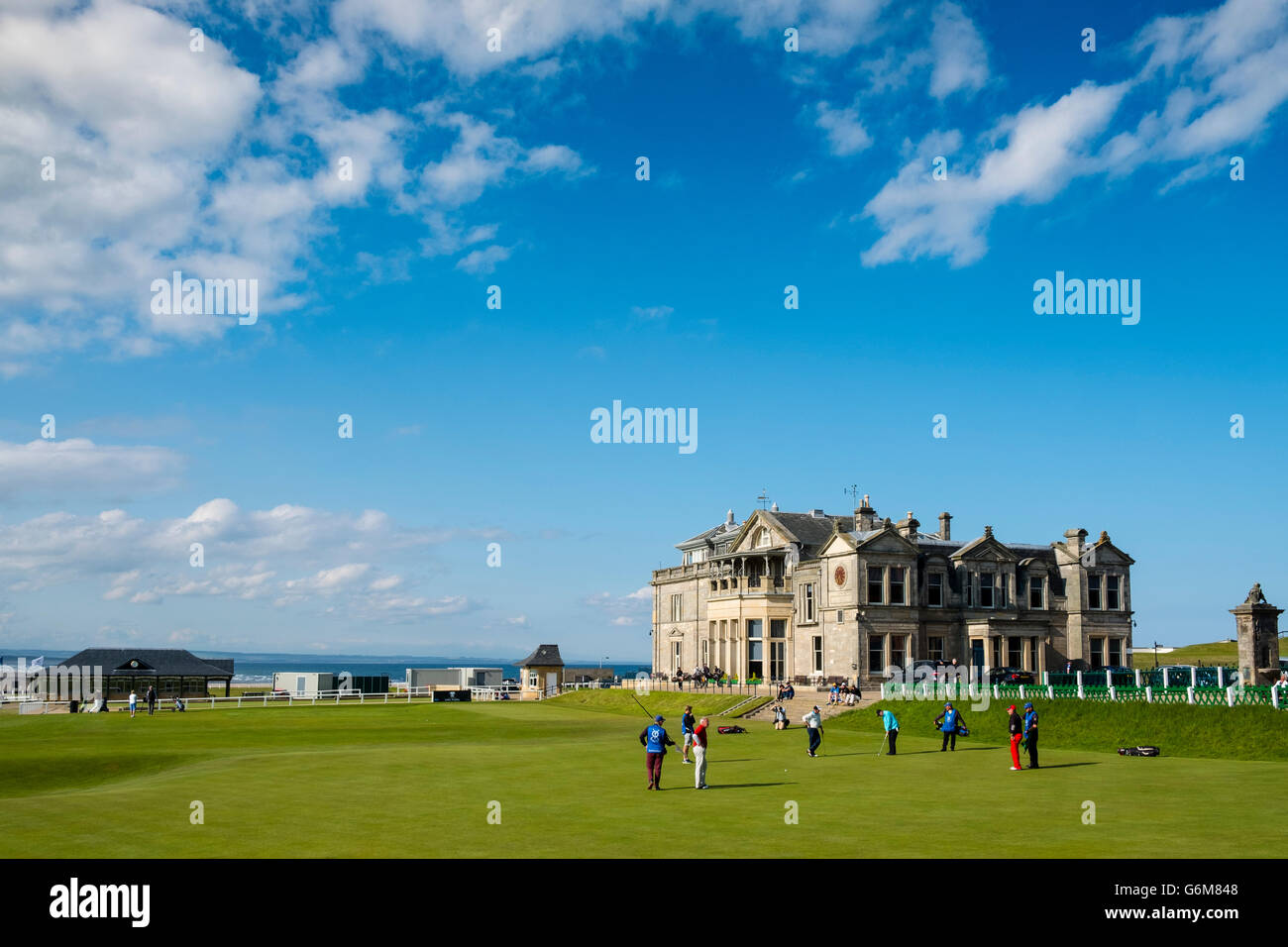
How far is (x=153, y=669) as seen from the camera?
78.8 meters

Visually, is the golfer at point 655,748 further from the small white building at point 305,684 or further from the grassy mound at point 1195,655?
the grassy mound at point 1195,655

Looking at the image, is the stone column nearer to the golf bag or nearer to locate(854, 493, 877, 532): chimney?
the golf bag

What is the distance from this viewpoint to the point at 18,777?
31250 millimetres

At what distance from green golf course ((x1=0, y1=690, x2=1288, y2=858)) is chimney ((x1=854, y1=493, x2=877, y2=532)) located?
978 inches

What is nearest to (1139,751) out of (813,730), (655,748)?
(813,730)

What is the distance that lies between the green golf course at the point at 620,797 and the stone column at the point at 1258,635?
10.6 metres

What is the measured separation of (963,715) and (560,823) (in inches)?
1158

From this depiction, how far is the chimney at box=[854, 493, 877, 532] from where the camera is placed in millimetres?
68375

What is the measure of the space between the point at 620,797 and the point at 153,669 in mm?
67241

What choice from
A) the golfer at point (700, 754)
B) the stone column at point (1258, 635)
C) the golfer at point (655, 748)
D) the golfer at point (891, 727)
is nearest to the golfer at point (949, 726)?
the golfer at point (891, 727)

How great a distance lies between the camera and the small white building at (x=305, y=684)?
7838 centimetres

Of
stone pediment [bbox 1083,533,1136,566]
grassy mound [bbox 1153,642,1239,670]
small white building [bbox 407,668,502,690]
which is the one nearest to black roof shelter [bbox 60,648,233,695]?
small white building [bbox 407,668,502,690]
